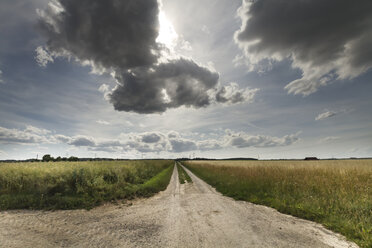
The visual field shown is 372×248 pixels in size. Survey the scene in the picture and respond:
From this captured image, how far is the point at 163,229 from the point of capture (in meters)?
6.44

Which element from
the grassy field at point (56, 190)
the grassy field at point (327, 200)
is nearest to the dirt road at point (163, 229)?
the grassy field at point (327, 200)

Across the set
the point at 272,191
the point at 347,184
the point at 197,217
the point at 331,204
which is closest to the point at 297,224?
the point at 331,204

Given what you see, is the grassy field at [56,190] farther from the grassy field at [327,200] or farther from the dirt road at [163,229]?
the grassy field at [327,200]

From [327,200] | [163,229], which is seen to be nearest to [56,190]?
[163,229]

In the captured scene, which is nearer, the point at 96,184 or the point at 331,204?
the point at 331,204

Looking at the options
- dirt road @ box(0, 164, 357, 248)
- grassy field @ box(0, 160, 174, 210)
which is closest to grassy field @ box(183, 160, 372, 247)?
dirt road @ box(0, 164, 357, 248)

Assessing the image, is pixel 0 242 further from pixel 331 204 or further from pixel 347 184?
pixel 347 184

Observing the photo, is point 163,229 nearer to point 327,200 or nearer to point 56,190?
point 327,200

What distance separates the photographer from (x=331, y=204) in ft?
27.4

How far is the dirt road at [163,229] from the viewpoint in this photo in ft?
17.5

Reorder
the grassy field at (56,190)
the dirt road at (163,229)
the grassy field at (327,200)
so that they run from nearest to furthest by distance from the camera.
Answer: the dirt road at (163,229) < the grassy field at (327,200) < the grassy field at (56,190)

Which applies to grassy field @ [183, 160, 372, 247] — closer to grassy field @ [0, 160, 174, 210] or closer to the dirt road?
the dirt road

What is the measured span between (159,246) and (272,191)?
9948 mm

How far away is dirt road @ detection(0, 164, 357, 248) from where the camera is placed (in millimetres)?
5348
